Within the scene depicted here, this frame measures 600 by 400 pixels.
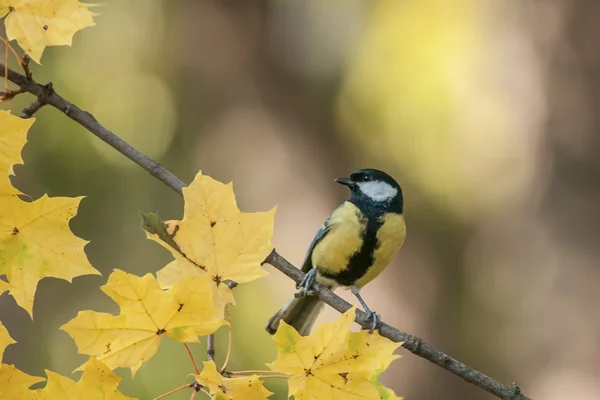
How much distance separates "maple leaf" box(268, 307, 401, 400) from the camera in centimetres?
89

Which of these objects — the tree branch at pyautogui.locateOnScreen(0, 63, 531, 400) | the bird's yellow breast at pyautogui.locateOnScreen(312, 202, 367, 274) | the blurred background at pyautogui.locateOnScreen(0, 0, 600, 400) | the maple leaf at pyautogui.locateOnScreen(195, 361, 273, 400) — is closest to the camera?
the maple leaf at pyautogui.locateOnScreen(195, 361, 273, 400)

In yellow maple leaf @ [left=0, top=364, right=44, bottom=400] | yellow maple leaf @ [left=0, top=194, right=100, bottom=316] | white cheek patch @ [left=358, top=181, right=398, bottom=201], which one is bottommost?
yellow maple leaf @ [left=0, top=364, right=44, bottom=400]

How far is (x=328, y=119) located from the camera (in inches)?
135

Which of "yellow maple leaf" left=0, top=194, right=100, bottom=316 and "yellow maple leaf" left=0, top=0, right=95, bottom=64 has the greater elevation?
"yellow maple leaf" left=0, top=0, right=95, bottom=64

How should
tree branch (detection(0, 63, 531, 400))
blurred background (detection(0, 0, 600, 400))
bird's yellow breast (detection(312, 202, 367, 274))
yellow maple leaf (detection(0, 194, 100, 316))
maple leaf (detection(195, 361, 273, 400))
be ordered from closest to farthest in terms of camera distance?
maple leaf (detection(195, 361, 273, 400)) < yellow maple leaf (detection(0, 194, 100, 316)) < tree branch (detection(0, 63, 531, 400)) < bird's yellow breast (detection(312, 202, 367, 274)) < blurred background (detection(0, 0, 600, 400))

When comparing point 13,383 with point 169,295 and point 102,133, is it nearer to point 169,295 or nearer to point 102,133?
point 169,295

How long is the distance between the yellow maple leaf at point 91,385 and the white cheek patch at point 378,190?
116 centimetres

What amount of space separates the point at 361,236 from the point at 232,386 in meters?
1.02

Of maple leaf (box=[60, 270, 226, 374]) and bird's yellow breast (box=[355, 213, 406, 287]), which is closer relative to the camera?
maple leaf (box=[60, 270, 226, 374])

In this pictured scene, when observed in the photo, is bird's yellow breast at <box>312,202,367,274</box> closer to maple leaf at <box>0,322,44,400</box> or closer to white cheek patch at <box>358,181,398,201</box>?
white cheek patch at <box>358,181,398,201</box>

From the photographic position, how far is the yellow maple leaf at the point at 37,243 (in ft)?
3.08

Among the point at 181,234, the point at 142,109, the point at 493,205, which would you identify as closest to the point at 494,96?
the point at 493,205

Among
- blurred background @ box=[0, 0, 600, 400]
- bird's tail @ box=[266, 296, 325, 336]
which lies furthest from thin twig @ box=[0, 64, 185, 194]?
blurred background @ box=[0, 0, 600, 400]

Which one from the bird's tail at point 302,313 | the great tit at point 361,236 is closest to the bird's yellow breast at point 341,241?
the great tit at point 361,236
